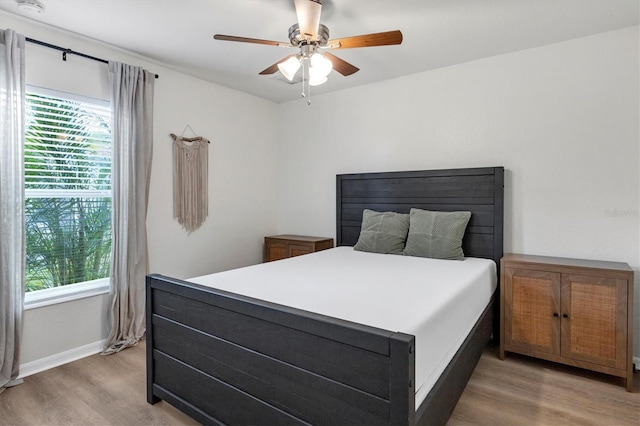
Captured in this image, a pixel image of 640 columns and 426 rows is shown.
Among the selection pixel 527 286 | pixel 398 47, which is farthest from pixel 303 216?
pixel 527 286

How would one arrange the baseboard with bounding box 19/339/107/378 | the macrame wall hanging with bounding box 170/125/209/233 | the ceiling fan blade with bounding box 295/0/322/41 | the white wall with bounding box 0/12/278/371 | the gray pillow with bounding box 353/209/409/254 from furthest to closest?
1. the macrame wall hanging with bounding box 170/125/209/233
2. the gray pillow with bounding box 353/209/409/254
3. the white wall with bounding box 0/12/278/371
4. the baseboard with bounding box 19/339/107/378
5. the ceiling fan blade with bounding box 295/0/322/41

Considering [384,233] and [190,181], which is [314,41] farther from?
[190,181]

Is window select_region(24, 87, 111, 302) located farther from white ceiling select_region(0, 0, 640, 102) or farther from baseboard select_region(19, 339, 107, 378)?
white ceiling select_region(0, 0, 640, 102)

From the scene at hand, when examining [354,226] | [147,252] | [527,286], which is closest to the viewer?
[527,286]

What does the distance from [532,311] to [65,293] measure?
3652 mm

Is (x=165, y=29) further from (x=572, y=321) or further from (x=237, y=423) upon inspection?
(x=572, y=321)

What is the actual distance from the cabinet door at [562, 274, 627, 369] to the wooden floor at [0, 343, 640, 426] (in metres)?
0.20

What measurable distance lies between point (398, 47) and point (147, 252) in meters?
2.88

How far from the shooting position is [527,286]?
267 cm

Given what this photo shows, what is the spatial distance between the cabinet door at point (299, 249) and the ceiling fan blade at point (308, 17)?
2.31 metres

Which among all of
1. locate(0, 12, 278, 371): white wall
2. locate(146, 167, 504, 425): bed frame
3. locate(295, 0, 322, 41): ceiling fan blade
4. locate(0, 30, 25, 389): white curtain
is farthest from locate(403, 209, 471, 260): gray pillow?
locate(0, 30, 25, 389): white curtain

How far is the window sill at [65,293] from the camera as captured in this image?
8.54 ft

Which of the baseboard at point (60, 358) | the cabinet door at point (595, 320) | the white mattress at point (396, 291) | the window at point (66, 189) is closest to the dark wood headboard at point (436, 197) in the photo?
the white mattress at point (396, 291)

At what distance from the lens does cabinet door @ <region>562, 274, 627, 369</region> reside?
2348mm
